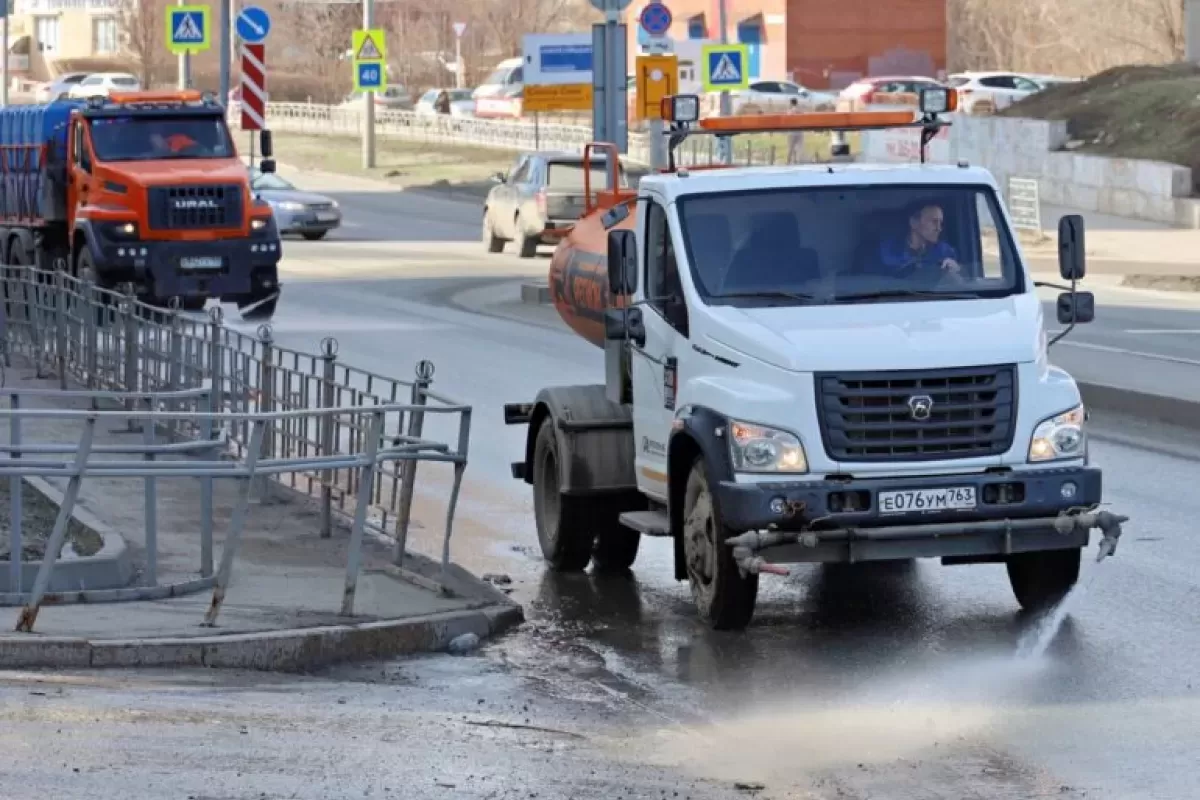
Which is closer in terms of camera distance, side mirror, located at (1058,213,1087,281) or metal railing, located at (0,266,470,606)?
side mirror, located at (1058,213,1087,281)

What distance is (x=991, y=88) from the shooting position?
224 feet

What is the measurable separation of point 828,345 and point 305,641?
8.36 feet

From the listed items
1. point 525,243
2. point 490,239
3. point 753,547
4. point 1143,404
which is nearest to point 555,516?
point 753,547

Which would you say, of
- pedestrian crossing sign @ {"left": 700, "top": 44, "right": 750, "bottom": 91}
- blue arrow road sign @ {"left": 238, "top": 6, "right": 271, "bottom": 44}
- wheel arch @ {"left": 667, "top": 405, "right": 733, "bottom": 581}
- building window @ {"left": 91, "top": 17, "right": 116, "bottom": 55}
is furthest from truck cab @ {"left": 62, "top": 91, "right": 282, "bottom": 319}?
building window @ {"left": 91, "top": 17, "right": 116, "bottom": 55}

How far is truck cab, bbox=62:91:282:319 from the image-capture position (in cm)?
2864

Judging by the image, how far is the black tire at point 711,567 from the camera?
10711 millimetres

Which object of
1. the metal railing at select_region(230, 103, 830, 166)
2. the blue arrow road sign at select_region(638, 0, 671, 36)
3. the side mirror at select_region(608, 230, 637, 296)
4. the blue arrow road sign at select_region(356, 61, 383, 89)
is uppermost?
the blue arrow road sign at select_region(638, 0, 671, 36)

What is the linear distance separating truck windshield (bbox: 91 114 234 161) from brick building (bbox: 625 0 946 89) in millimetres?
60180

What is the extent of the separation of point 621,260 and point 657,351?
18.5 inches

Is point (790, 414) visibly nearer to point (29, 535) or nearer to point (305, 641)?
point (305, 641)

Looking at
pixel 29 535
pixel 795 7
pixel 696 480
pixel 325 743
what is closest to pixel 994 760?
pixel 325 743

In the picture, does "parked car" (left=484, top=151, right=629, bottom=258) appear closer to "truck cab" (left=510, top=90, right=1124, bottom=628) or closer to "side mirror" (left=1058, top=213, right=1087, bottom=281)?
"truck cab" (left=510, top=90, right=1124, bottom=628)

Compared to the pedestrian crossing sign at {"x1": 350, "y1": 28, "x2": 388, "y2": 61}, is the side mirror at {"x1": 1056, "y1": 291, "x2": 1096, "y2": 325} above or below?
below

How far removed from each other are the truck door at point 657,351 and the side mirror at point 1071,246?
1.80 meters
